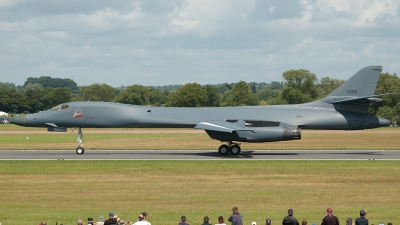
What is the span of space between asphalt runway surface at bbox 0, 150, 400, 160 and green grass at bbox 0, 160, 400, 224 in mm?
2547

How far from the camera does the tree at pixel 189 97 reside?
112819mm

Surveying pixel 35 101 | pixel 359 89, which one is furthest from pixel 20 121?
pixel 35 101

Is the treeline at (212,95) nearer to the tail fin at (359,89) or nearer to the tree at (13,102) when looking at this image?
the tree at (13,102)

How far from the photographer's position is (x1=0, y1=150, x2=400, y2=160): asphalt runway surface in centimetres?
3525

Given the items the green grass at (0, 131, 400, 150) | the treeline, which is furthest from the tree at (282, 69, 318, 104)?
the green grass at (0, 131, 400, 150)

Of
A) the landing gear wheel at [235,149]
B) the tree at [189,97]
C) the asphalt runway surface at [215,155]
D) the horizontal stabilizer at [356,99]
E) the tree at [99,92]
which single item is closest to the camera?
the asphalt runway surface at [215,155]

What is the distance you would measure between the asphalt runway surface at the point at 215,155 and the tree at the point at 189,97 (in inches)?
2819

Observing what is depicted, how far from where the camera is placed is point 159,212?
19.2 m

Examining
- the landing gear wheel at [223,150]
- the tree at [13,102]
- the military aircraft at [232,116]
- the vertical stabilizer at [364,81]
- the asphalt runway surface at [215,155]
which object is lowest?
the asphalt runway surface at [215,155]

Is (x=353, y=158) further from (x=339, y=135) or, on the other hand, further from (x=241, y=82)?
(x=241, y=82)

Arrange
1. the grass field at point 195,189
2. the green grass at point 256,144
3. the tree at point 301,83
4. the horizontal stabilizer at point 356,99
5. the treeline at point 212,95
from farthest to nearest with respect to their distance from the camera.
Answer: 1. the tree at point 301,83
2. the treeline at point 212,95
3. the green grass at point 256,144
4. the horizontal stabilizer at point 356,99
5. the grass field at point 195,189

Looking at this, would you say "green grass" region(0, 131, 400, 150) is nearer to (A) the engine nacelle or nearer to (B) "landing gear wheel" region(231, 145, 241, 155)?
(B) "landing gear wheel" region(231, 145, 241, 155)

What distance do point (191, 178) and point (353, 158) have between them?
12.8 m

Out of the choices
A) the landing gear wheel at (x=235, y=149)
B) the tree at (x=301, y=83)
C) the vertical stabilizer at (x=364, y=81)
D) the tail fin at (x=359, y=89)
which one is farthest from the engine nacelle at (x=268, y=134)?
the tree at (x=301, y=83)
